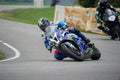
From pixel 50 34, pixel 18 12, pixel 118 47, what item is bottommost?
pixel 18 12

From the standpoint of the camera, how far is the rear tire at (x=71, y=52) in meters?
16.7

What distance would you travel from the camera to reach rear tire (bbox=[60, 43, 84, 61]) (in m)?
16.7

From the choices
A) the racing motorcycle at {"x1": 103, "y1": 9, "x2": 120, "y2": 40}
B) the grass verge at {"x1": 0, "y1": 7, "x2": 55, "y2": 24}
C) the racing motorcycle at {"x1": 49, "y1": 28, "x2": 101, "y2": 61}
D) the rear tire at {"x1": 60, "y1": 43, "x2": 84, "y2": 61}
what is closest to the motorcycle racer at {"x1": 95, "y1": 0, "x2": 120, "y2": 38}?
the racing motorcycle at {"x1": 103, "y1": 9, "x2": 120, "y2": 40}

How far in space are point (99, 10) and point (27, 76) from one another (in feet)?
48.2

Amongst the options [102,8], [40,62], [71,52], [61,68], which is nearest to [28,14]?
[102,8]

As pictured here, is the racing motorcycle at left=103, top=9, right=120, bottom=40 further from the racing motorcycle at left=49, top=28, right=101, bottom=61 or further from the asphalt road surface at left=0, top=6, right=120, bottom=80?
the racing motorcycle at left=49, top=28, right=101, bottom=61


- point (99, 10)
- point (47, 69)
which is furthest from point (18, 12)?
point (47, 69)

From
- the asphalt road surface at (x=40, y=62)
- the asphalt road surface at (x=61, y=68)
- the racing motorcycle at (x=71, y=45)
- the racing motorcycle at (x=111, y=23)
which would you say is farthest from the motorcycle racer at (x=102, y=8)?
the racing motorcycle at (x=71, y=45)

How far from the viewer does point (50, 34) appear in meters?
17.4

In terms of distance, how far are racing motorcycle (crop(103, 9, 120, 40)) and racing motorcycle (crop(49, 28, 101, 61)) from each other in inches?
330

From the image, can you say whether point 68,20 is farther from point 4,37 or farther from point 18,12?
point 18,12

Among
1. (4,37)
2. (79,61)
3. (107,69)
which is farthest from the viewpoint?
(4,37)

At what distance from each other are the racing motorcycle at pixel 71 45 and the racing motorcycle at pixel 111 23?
27.5 ft

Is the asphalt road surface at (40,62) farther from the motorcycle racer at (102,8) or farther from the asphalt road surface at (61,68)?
the motorcycle racer at (102,8)
